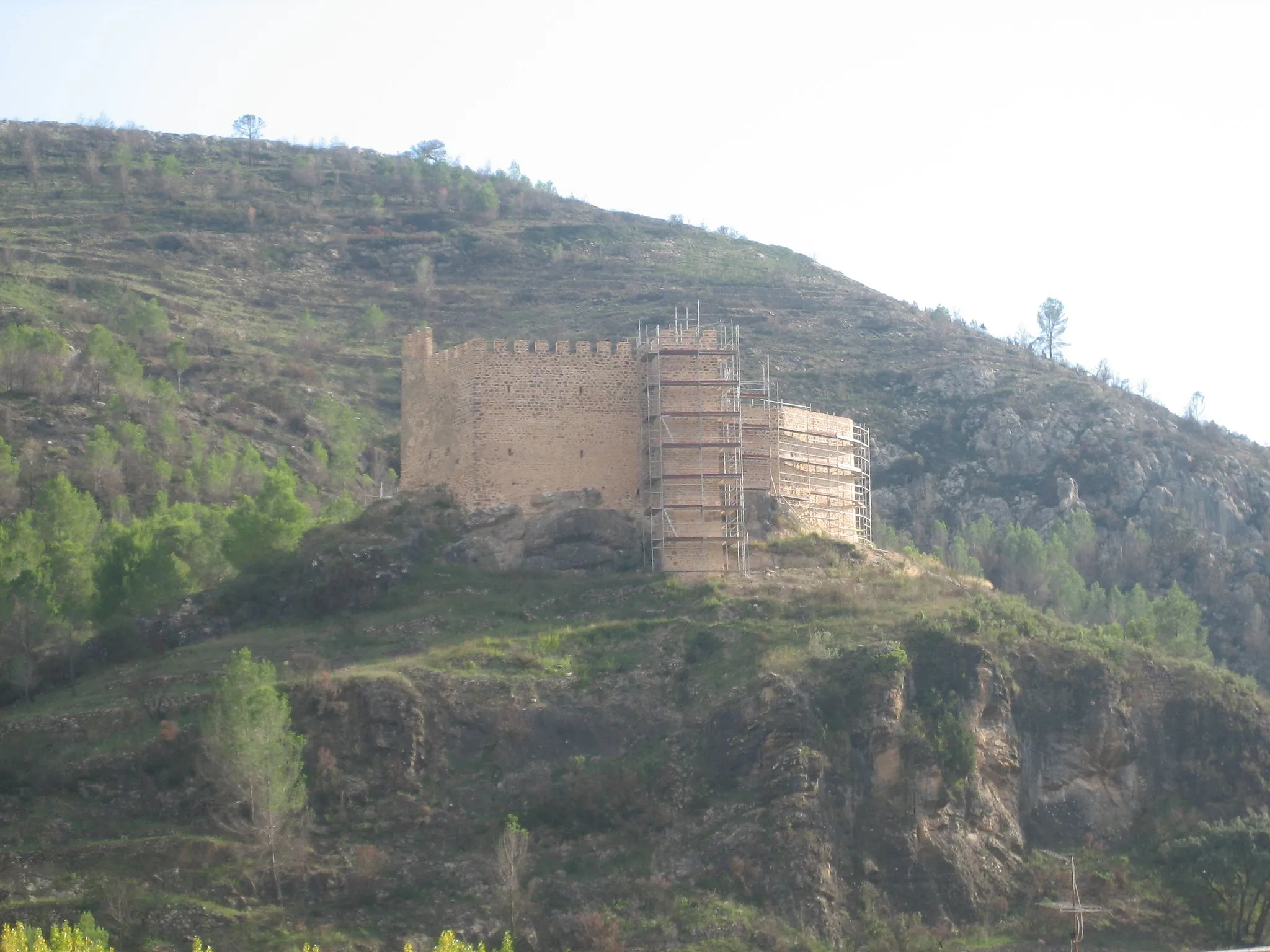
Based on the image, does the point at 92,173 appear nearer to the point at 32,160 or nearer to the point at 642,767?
the point at 32,160

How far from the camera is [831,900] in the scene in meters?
40.0

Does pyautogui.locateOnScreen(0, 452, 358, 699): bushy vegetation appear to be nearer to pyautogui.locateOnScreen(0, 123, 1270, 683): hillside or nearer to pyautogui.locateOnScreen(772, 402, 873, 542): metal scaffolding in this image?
pyautogui.locateOnScreen(0, 123, 1270, 683): hillside

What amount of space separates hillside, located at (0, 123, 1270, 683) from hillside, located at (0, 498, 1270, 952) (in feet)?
79.4

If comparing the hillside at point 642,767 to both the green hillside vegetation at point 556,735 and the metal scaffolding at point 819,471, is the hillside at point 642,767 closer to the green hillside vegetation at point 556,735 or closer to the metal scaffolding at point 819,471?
the green hillside vegetation at point 556,735

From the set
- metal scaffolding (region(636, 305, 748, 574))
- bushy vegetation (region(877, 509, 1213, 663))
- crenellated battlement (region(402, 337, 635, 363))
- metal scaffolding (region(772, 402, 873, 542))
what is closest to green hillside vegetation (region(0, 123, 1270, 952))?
bushy vegetation (region(877, 509, 1213, 663))

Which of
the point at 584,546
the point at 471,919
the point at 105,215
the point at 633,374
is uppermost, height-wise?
the point at 105,215

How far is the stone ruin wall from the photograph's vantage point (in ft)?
170

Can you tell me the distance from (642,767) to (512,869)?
196 inches

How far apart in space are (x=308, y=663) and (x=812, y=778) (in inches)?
494

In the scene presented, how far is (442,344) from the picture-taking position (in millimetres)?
98250

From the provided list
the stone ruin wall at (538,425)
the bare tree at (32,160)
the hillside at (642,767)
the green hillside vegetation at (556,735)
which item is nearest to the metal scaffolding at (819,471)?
the green hillside vegetation at (556,735)

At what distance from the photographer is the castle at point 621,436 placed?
169 ft

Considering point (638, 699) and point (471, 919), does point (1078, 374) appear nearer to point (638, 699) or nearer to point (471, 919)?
point (638, 699)

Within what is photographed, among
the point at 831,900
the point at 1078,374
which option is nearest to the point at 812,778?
the point at 831,900
